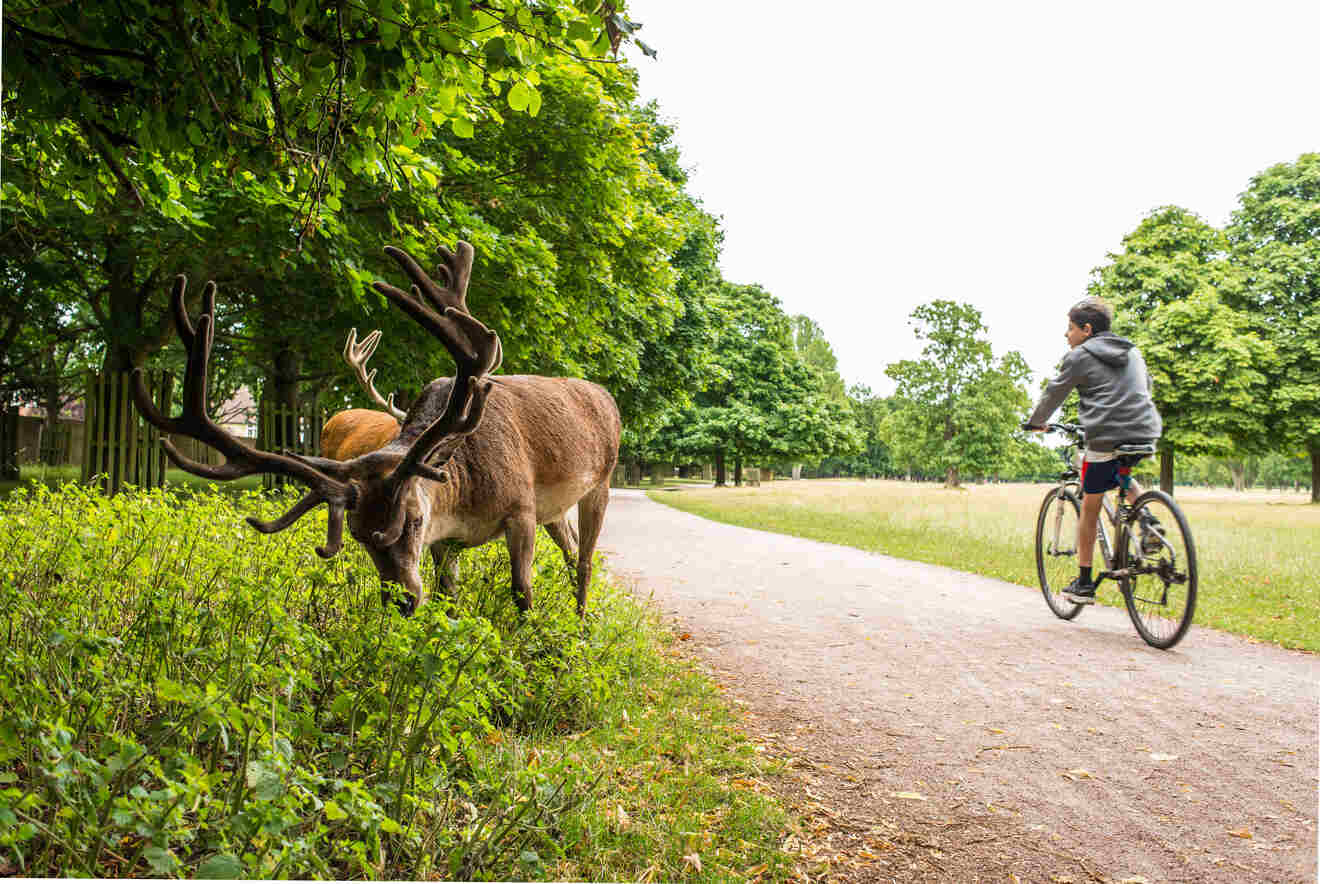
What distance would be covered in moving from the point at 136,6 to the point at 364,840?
356 cm

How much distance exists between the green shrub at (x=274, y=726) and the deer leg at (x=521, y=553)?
0.12 meters

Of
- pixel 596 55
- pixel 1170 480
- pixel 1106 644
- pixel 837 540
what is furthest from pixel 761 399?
pixel 596 55

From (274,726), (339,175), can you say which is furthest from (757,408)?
(274,726)

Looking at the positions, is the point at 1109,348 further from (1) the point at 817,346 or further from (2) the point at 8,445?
(1) the point at 817,346

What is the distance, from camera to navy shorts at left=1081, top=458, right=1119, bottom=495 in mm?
5872

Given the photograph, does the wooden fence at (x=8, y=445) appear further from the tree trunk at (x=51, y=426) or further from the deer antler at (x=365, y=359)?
the deer antler at (x=365, y=359)

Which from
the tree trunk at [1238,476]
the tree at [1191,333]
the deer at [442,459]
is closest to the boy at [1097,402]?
the deer at [442,459]

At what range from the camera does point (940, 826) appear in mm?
2838

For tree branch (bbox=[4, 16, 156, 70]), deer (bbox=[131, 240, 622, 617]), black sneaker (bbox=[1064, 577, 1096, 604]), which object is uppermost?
tree branch (bbox=[4, 16, 156, 70])

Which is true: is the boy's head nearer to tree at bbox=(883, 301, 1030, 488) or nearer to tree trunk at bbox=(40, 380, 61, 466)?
tree trunk at bbox=(40, 380, 61, 466)

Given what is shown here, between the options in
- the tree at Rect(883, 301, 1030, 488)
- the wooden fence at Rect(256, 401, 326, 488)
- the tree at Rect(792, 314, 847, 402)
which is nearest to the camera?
the wooden fence at Rect(256, 401, 326, 488)

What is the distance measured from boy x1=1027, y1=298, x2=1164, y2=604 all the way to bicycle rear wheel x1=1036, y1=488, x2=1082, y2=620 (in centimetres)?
39

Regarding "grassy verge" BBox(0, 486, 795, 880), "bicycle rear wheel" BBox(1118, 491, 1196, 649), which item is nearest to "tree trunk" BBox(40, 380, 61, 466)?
"grassy verge" BBox(0, 486, 795, 880)

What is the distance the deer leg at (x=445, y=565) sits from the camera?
13.7ft
